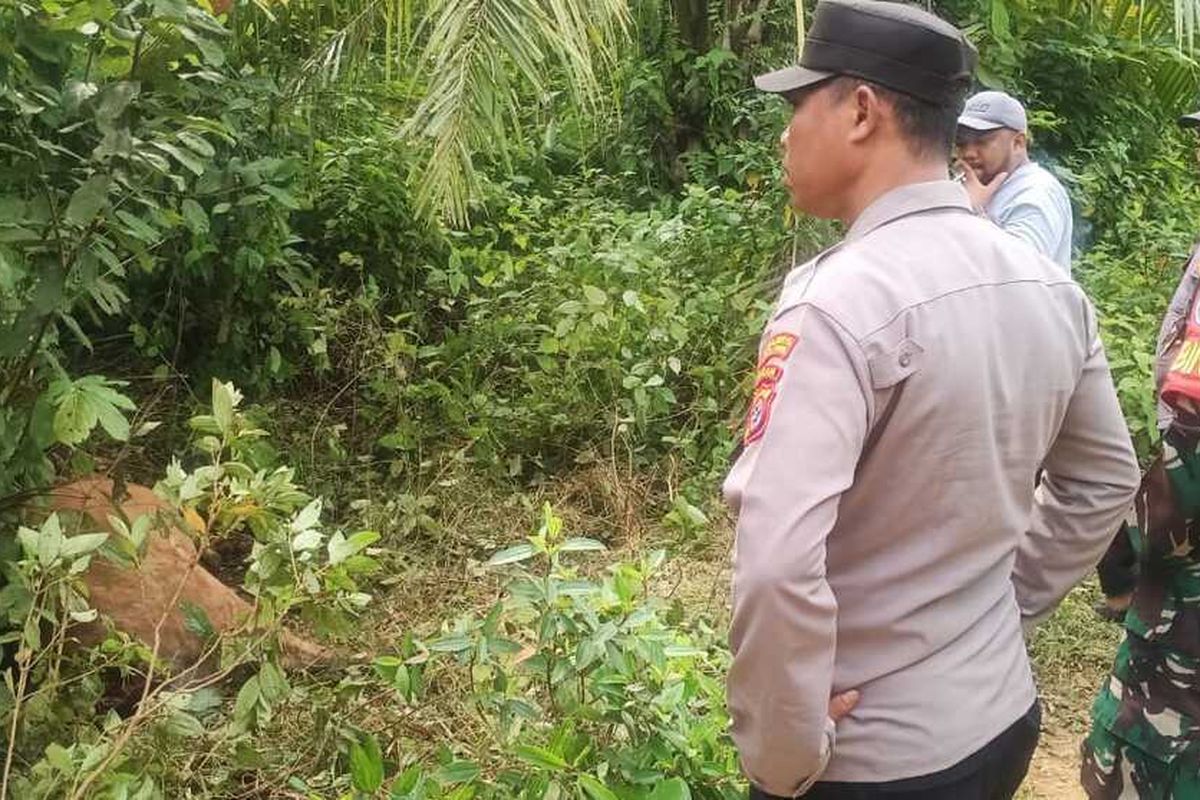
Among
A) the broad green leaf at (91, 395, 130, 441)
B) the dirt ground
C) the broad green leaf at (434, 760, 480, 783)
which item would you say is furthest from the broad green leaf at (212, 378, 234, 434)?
the dirt ground

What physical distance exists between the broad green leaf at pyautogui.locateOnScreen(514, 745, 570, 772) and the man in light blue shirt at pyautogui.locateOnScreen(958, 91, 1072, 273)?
241 centimetres

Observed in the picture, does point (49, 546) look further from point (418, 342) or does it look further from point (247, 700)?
point (418, 342)

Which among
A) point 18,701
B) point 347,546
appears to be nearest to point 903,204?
point 347,546

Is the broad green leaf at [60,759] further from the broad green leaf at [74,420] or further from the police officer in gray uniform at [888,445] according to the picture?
the police officer in gray uniform at [888,445]

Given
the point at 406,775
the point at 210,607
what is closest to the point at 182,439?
the point at 210,607

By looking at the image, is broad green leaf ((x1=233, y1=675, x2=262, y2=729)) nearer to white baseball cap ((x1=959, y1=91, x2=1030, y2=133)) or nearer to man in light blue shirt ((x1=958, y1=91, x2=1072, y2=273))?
man in light blue shirt ((x1=958, y1=91, x2=1072, y2=273))

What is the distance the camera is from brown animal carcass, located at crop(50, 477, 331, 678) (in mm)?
3105

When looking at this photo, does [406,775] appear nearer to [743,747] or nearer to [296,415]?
[743,747]

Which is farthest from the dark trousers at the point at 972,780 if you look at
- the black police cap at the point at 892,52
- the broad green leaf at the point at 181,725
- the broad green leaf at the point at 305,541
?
the broad green leaf at the point at 181,725

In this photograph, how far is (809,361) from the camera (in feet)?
4.24

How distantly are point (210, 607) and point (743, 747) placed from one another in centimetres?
232

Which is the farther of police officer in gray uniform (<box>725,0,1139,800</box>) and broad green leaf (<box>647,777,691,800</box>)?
broad green leaf (<box>647,777,691,800</box>)

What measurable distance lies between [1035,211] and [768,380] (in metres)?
2.67

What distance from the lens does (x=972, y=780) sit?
1442mm
